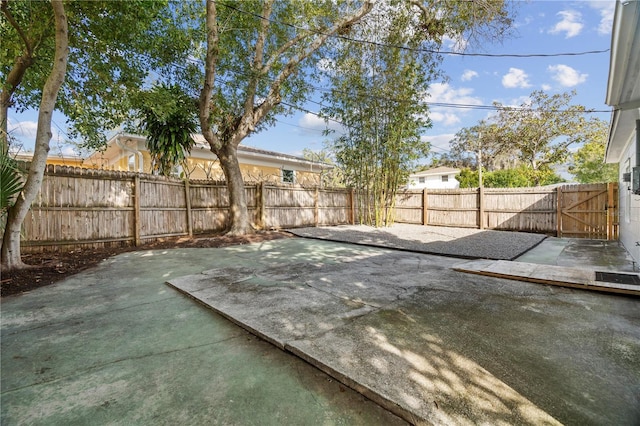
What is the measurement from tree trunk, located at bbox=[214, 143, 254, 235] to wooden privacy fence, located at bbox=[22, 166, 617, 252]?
0.69m

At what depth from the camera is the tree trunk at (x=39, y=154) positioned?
3934 mm

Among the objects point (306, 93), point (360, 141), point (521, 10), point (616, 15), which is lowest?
point (616, 15)

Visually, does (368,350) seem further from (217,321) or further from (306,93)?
(306,93)

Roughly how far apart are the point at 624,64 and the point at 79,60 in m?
8.58

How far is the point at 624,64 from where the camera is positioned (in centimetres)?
266

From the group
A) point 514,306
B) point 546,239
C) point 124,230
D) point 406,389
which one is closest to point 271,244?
point 124,230

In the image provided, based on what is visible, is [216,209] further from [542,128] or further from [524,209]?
[542,128]

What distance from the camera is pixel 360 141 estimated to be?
1020cm

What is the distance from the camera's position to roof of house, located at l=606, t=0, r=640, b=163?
2014 millimetres

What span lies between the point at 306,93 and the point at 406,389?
9004 mm

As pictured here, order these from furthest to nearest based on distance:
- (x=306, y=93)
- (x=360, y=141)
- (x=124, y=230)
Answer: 1. (x=360, y=141)
2. (x=306, y=93)
3. (x=124, y=230)

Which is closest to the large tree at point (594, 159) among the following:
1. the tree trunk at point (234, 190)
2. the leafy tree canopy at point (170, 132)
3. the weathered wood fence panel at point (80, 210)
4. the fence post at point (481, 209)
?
the fence post at point (481, 209)

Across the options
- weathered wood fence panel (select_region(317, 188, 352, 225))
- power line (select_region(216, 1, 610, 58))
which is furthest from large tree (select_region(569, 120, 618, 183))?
weathered wood fence panel (select_region(317, 188, 352, 225))

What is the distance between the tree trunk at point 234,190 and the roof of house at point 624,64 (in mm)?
7330
